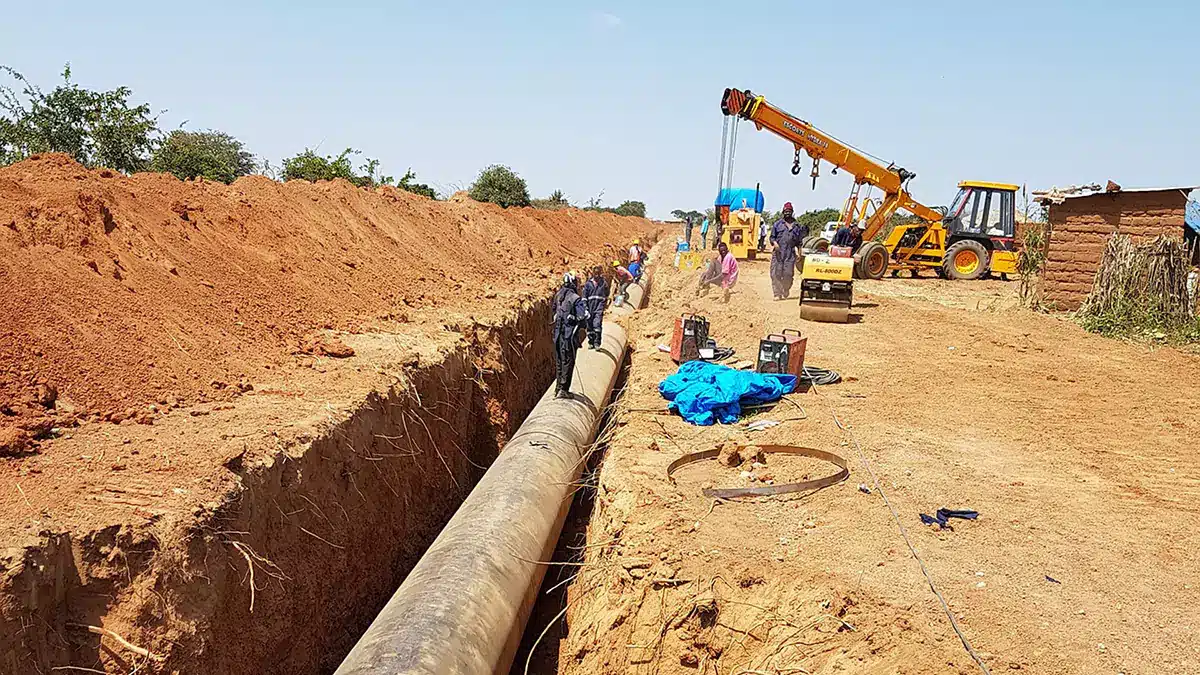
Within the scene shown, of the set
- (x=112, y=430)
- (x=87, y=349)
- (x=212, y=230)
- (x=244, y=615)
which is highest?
(x=212, y=230)

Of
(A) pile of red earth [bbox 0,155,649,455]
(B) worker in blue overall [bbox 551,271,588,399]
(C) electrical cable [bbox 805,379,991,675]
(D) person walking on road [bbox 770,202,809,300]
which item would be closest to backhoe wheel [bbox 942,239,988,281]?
(D) person walking on road [bbox 770,202,809,300]

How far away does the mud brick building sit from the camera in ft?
45.1

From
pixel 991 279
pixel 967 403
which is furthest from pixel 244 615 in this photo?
pixel 991 279

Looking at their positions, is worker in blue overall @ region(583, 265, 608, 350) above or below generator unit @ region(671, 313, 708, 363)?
above

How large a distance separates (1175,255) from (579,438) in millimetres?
11362

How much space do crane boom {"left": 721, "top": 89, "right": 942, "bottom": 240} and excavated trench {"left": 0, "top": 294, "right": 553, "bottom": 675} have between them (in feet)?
35.5

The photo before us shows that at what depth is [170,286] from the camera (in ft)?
28.1

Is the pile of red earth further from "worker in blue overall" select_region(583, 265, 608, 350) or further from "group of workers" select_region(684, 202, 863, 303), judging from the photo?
"group of workers" select_region(684, 202, 863, 303)

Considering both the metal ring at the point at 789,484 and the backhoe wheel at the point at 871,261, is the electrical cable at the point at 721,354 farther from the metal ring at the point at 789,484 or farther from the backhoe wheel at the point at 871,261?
the backhoe wheel at the point at 871,261

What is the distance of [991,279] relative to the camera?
22375mm

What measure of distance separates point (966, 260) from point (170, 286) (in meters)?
19.9

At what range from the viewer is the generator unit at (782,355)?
959 centimetres

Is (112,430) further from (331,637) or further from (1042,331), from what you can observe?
(1042,331)

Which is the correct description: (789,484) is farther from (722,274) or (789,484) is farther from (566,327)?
(722,274)
